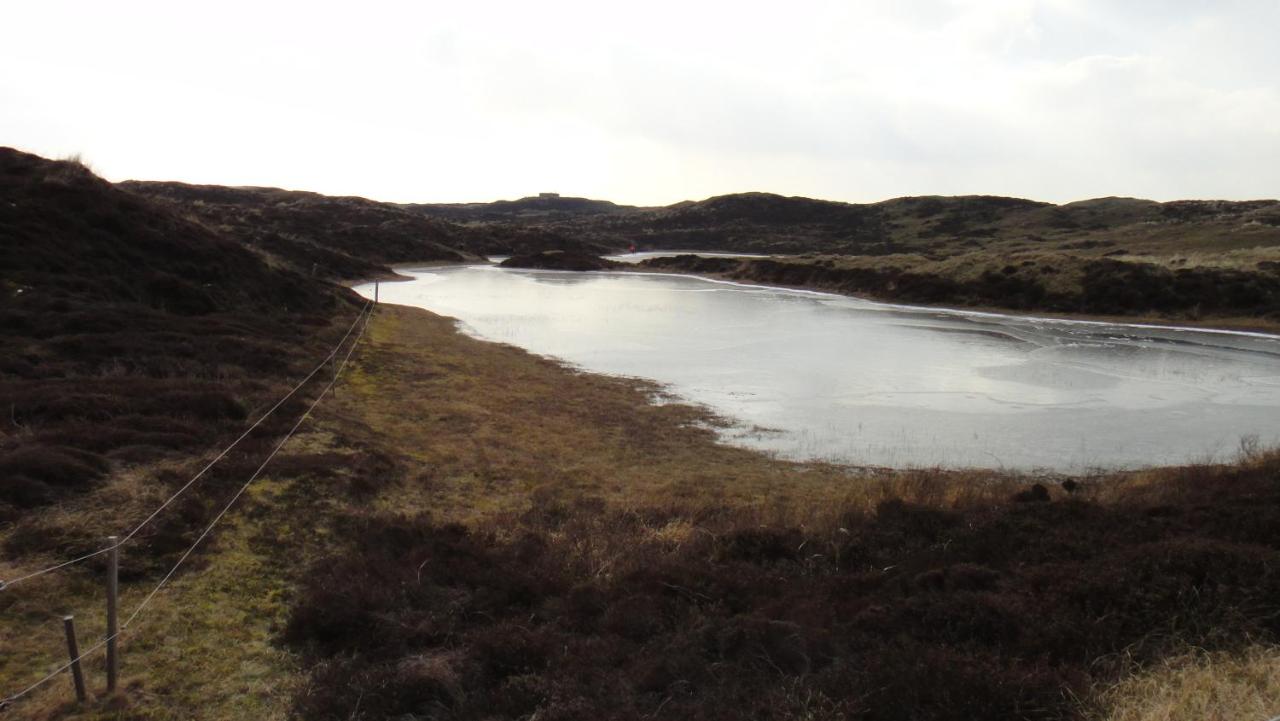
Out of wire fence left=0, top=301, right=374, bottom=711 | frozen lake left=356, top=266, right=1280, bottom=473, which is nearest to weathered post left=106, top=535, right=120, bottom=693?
wire fence left=0, top=301, right=374, bottom=711

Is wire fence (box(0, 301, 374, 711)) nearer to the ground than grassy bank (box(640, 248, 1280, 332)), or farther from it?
nearer to the ground

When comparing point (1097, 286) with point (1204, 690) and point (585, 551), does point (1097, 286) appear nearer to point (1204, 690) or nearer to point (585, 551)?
point (585, 551)

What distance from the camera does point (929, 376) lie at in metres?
24.7

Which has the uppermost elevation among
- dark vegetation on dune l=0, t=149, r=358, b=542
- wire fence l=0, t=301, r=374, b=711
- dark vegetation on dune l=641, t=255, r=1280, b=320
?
dark vegetation on dune l=641, t=255, r=1280, b=320

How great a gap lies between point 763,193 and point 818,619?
201 meters

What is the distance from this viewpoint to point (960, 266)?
195ft

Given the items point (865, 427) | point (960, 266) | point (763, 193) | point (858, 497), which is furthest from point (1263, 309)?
point (763, 193)

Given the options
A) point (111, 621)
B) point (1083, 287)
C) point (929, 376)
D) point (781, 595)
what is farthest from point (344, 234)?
point (781, 595)

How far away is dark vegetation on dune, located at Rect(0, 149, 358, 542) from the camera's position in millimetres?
10141

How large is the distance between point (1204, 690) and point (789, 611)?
3.28 m

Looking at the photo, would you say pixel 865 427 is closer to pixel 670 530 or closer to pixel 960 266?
pixel 670 530

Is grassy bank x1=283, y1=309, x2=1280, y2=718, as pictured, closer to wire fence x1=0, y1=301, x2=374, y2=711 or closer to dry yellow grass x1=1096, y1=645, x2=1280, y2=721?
dry yellow grass x1=1096, y1=645, x2=1280, y2=721

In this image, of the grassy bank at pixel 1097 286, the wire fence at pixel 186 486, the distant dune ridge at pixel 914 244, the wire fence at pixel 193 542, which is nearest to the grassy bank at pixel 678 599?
the wire fence at pixel 193 542

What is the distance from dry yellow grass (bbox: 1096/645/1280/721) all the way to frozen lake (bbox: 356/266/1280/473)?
9.64 metres
